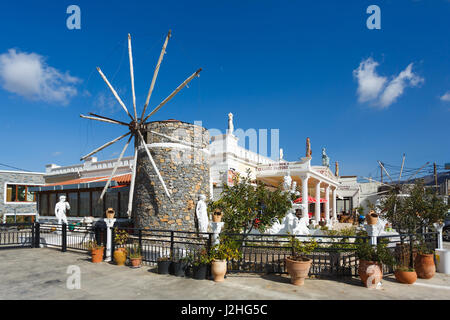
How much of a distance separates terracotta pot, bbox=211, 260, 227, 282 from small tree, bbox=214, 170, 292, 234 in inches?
90.2

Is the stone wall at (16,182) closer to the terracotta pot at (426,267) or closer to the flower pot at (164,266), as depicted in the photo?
the flower pot at (164,266)

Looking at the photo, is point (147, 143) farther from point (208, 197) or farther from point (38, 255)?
point (38, 255)

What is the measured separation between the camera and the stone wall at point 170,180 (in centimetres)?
1236

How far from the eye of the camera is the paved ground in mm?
6676

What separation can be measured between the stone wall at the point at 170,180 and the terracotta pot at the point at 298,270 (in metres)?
6.16

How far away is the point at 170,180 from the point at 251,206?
14.5 feet

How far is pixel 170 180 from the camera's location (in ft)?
41.3

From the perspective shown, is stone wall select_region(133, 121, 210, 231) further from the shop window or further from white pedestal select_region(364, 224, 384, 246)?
the shop window

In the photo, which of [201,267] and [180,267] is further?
[180,267]

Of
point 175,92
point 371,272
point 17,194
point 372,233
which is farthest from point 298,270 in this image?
point 17,194

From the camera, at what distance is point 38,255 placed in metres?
12.2

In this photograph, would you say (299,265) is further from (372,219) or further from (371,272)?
(372,219)

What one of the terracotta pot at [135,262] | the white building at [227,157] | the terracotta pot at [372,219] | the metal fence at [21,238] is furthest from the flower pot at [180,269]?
the white building at [227,157]
